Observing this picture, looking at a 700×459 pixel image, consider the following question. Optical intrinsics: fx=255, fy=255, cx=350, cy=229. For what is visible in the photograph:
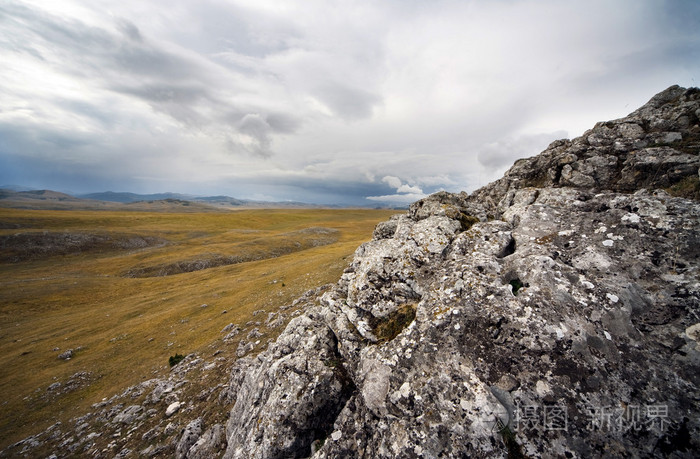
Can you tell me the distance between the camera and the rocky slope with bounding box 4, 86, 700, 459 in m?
6.86

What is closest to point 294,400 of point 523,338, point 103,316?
point 523,338

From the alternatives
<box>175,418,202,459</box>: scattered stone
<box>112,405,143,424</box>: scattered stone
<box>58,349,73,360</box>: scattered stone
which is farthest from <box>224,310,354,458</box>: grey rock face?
<box>58,349,73,360</box>: scattered stone

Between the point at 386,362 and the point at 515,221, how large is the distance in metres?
9.41

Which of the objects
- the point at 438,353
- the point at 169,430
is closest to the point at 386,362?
the point at 438,353

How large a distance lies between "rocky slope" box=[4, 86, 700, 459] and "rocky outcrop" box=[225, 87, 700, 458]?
0.15ft

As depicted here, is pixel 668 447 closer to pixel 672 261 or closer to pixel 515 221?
pixel 672 261

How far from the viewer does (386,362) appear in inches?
353

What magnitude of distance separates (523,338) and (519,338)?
109 millimetres

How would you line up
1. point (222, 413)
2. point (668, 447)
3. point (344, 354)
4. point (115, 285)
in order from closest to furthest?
point (668, 447) → point (344, 354) → point (222, 413) → point (115, 285)

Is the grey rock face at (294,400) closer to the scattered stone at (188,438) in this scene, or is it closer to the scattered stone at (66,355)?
the scattered stone at (188,438)

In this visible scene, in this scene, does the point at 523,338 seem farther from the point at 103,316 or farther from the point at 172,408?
the point at 103,316

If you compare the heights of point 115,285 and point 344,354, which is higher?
point 344,354

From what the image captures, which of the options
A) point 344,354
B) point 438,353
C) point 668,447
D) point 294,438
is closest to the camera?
point 668,447

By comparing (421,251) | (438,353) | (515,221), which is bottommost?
(438,353)
